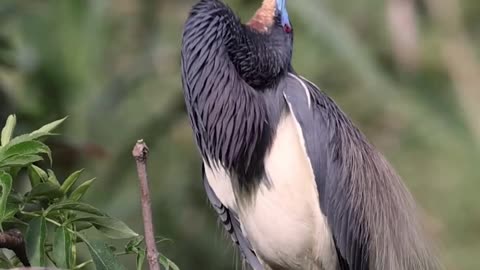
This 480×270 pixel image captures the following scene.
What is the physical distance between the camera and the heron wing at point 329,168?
2031mm

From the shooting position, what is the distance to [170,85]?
3740mm

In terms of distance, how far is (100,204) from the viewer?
10.5ft

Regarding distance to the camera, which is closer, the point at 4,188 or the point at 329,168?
the point at 4,188

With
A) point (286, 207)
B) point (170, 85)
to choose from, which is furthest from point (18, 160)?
point (170, 85)

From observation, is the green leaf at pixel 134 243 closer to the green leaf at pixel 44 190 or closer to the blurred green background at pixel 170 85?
the green leaf at pixel 44 190

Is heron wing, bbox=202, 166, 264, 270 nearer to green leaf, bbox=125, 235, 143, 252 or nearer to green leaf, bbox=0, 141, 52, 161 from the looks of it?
green leaf, bbox=125, 235, 143, 252

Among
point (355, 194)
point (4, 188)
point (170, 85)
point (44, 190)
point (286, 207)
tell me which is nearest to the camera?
point (4, 188)

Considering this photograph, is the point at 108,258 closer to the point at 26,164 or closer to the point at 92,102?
the point at 26,164

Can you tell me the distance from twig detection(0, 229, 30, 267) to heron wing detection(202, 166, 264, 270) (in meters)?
0.76

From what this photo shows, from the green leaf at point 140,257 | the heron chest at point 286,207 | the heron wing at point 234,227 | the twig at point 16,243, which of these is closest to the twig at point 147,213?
the green leaf at point 140,257

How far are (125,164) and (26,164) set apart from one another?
181 centimetres

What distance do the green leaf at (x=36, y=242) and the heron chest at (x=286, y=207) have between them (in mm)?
691

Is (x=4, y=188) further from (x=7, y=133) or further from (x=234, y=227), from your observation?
(x=234, y=227)

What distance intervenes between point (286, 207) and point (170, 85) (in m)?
1.74
